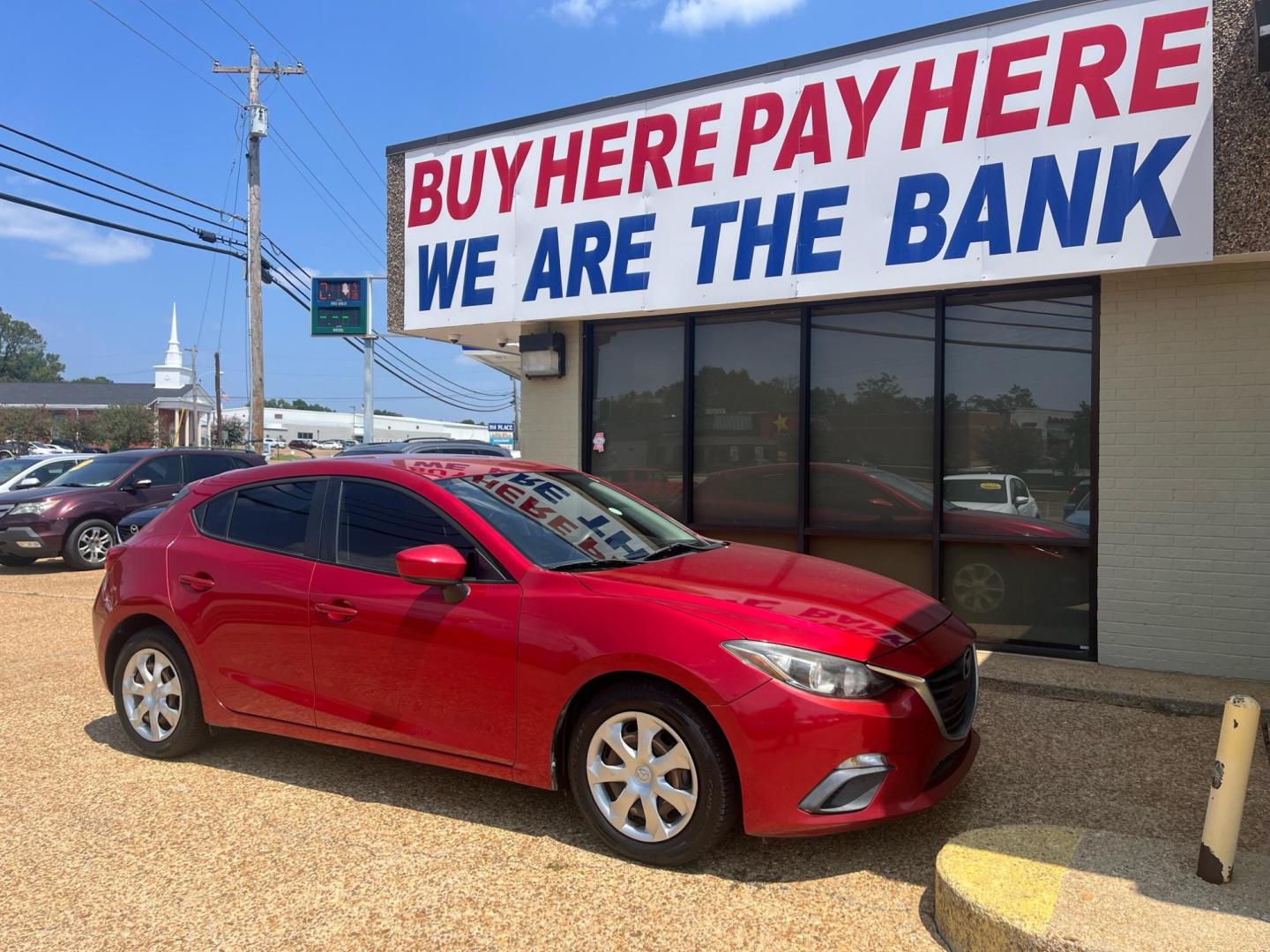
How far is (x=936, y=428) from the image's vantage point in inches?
285

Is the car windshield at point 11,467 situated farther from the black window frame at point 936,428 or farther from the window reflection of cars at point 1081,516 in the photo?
the window reflection of cars at point 1081,516

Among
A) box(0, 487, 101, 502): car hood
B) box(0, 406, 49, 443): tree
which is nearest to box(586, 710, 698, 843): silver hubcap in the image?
box(0, 487, 101, 502): car hood

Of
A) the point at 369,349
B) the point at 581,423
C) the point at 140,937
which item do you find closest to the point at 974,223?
the point at 581,423

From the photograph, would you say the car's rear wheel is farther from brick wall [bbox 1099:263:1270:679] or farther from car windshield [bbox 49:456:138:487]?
car windshield [bbox 49:456:138:487]

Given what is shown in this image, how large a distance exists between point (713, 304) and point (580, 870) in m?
5.22

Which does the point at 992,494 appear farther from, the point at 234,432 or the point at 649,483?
the point at 234,432

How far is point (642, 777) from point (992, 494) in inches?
181

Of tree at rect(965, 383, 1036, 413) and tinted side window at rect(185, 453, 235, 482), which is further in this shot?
tinted side window at rect(185, 453, 235, 482)

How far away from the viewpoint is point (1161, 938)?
2.73 m

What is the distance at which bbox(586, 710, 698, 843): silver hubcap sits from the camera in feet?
11.4

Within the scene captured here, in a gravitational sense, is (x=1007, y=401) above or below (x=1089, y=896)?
above

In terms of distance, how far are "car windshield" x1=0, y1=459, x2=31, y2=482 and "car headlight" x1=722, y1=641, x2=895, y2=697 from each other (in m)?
14.8

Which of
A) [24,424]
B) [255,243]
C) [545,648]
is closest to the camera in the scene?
[545,648]

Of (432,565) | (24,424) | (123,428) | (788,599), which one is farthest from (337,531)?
(24,424)
